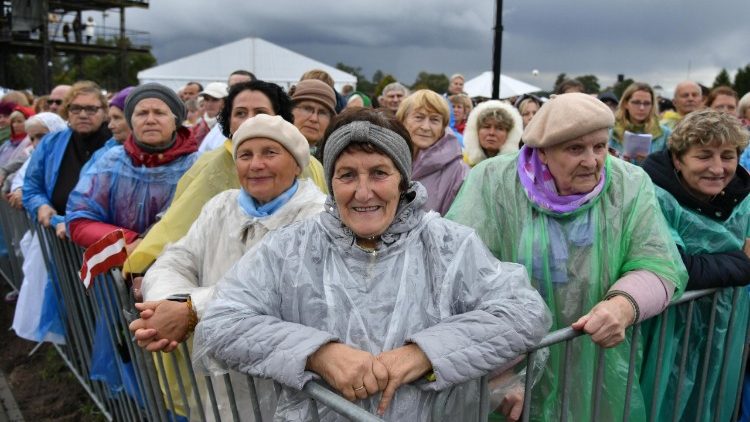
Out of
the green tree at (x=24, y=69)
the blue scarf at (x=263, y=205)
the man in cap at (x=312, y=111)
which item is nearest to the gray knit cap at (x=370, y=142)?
the blue scarf at (x=263, y=205)

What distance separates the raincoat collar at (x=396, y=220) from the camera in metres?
1.90

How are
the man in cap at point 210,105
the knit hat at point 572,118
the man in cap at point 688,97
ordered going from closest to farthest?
the knit hat at point 572,118, the man in cap at point 688,97, the man in cap at point 210,105

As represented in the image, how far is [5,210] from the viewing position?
596 centimetres

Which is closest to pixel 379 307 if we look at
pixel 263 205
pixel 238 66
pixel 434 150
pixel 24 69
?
pixel 263 205

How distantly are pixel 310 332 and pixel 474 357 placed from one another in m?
0.47

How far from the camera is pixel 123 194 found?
3.43 meters

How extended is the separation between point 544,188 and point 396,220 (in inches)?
31.8

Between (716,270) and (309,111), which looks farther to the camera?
(309,111)

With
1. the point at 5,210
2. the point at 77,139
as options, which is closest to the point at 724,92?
the point at 77,139

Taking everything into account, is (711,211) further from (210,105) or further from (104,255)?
(210,105)

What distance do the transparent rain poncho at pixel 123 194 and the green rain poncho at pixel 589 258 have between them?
1.94 metres

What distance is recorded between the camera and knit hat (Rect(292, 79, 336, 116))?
4098mm

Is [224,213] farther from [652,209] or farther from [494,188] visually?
[652,209]

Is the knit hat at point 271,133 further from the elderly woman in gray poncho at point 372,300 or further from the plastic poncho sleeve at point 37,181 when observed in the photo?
the plastic poncho sleeve at point 37,181
